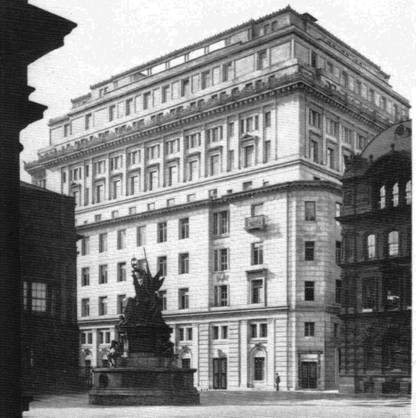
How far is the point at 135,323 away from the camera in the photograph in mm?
25906

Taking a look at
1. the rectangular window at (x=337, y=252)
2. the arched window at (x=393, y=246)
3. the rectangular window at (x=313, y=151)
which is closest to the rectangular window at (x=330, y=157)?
the rectangular window at (x=313, y=151)

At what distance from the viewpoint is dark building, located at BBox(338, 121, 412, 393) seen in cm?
2142

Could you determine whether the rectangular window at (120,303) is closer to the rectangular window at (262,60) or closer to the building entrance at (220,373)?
the building entrance at (220,373)

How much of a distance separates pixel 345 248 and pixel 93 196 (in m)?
8.84

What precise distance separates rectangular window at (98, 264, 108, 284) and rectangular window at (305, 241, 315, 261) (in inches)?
294

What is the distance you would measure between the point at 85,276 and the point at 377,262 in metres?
10.1

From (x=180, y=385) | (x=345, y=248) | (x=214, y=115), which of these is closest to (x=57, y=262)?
(x=180, y=385)

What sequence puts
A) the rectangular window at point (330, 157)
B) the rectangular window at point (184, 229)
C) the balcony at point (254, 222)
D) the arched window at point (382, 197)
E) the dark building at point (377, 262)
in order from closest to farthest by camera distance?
the dark building at point (377, 262)
the arched window at point (382, 197)
the rectangular window at point (330, 157)
the rectangular window at point (184, 229)
the balcony at point (254, 222)

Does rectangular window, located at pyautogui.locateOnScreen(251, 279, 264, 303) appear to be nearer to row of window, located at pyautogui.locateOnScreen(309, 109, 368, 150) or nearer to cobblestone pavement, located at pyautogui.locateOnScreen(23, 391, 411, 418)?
row of window, located at pyautogui.locateOnScreen(309, 109, 368, 150)

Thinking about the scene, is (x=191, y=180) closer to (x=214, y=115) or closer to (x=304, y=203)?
(x=214, y=115)

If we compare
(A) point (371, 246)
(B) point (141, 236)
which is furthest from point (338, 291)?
(B) point (141, 236)

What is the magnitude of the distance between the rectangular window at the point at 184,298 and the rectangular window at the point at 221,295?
125 centimetres

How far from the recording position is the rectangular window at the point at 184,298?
1273 inches

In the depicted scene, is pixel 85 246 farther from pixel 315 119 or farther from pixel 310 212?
pixel 315 119
